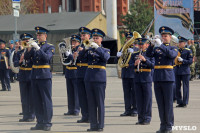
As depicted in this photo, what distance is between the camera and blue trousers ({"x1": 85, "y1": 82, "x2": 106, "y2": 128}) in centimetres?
1212

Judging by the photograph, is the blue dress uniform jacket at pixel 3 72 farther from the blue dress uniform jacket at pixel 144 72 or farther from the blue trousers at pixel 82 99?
the blue dress uniform jacket at pixel 144 72

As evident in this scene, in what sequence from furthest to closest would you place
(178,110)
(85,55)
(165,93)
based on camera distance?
(178,110)
(85,55)
(165,93)

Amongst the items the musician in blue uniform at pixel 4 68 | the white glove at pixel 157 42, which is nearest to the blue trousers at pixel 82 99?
the white glove at pixel 157 42

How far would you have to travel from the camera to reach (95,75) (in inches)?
480

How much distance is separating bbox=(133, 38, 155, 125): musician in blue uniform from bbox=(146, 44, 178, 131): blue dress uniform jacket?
4.34 ft

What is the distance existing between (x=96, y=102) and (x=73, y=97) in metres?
3.21

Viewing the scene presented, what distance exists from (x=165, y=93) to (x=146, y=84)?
1856mm

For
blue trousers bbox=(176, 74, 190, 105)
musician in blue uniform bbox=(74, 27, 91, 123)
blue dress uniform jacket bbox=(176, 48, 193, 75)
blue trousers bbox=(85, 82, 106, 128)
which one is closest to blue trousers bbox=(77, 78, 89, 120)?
musician in blue uniform bbox=(74, 27, 91, 123)

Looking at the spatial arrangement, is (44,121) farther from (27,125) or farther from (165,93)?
(165,93)

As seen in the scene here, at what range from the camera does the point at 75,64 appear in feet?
48.0

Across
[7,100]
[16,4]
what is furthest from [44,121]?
[16,4]

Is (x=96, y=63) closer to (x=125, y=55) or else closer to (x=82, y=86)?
(x=82, y=86)

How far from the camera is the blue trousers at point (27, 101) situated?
14.0 m

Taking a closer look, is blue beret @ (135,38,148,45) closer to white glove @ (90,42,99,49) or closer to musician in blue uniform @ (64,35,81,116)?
white glove @ (90,42,99,49)
